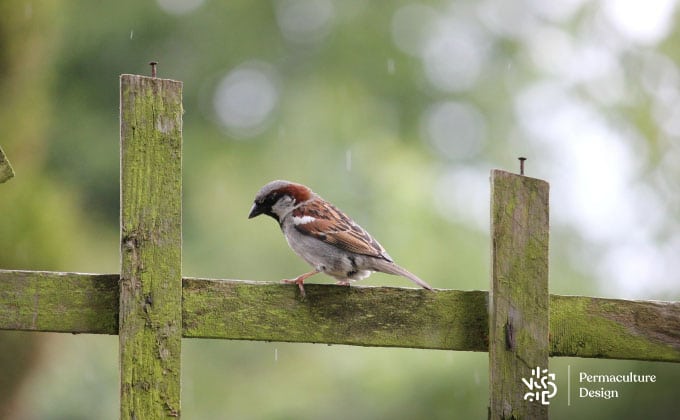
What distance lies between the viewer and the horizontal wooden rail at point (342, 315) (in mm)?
1978

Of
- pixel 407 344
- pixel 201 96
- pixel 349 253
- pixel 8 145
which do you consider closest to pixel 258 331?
pixel 407 344

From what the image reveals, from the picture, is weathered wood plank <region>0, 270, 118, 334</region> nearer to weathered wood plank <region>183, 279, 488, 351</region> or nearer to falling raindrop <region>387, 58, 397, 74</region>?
weathered wood plank <region>183, 279, 488, 351</region>

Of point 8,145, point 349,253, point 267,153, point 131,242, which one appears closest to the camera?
point 131,242

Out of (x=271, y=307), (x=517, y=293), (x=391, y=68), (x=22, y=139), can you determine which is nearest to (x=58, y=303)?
(x=271, y=307)

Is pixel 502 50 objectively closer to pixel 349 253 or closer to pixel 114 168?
pixel 114 168

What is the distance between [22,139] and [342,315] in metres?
5.55

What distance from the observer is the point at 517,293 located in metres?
2.09

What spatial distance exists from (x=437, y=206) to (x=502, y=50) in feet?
6.12

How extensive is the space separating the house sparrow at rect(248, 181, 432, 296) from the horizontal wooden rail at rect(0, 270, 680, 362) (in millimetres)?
806

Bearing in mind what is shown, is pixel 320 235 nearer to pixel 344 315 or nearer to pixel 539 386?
pixel 344 315

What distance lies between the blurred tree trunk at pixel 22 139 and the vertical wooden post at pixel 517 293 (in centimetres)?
432

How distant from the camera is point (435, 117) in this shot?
8492mm

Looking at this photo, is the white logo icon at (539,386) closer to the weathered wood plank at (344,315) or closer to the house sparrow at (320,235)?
the weathered wood plank at (344,315)

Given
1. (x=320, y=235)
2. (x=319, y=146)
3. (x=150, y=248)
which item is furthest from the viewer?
(x=319, y=146)
